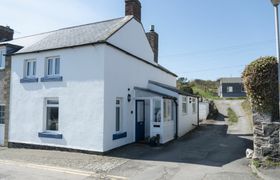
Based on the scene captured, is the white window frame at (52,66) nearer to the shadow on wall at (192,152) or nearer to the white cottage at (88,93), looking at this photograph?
the white cottage at (88,93)

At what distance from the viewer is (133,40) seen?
17.4 meters

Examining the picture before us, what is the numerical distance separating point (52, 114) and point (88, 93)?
2980mm

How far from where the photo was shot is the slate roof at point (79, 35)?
14180mm

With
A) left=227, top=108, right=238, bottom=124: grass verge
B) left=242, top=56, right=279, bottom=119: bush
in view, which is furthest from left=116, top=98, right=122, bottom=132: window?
left=227, top=108, right=238, bottom=124: grass verge

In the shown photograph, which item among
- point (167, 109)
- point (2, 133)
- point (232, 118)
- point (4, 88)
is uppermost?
point (4, 88)

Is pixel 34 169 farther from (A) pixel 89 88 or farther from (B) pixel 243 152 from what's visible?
(B) pixel 243 152

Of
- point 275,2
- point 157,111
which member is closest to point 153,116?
point 157,111

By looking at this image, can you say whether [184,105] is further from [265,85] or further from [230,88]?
[230,88]

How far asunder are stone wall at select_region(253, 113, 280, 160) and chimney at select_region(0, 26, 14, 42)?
69.2ft

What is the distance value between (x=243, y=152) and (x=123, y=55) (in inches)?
322

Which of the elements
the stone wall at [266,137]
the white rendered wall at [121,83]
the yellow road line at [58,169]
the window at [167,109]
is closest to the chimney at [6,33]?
the white rendered wall at [121,83]

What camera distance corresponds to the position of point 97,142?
12.8 meters

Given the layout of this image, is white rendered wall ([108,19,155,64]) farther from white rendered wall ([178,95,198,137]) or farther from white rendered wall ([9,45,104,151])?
white rendered wall ([178,95,198,137])

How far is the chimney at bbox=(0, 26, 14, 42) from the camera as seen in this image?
73.0 feet
